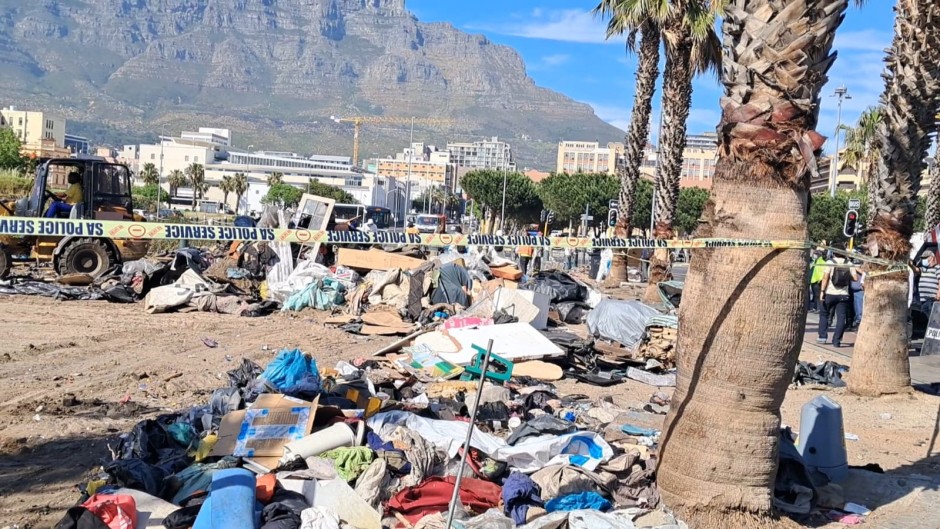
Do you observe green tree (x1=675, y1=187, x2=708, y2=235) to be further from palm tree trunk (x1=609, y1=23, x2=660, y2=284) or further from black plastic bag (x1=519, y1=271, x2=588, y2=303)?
black plastic bag (x1=519, y1=271, x2=588, y2=303)

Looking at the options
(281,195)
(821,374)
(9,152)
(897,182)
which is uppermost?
(9,152)

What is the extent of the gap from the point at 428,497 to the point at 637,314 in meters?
8.79

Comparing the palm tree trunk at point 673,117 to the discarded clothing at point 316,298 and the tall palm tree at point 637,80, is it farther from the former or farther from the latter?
the discarded clothing at point 316,298

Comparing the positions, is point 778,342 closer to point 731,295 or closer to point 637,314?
point 731,295

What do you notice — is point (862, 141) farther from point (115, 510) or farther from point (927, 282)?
point (115, 510)

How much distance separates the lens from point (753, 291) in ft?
19.4

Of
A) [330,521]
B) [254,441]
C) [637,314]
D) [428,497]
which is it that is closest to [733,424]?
[428,497]

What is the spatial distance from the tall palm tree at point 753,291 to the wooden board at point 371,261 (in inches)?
467

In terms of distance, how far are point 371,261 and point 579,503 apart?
12.3 meters

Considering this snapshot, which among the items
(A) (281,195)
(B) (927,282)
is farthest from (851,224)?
(A) (281,195)

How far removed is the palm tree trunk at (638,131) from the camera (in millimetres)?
22547

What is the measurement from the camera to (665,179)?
21.7 metres

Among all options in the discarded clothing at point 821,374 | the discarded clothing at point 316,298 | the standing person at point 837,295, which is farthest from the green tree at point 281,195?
the discarded clothing at point 821,374

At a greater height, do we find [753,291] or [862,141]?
[862,141]
